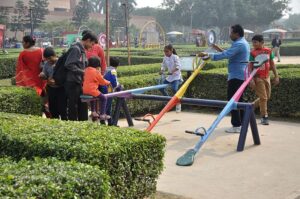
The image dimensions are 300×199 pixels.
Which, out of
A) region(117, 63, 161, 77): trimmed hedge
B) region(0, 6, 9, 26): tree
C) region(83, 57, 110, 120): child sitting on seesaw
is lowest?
region(117, 63, 161, 77): trimmed hedge

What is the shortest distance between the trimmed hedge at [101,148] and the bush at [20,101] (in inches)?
107

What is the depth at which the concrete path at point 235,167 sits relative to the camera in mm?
4820

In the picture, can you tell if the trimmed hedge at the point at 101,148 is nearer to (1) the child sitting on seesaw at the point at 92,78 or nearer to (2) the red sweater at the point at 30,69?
(1) the child sitting on seesaw at the point at 92,78

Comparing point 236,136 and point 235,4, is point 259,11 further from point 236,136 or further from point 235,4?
point 236,136

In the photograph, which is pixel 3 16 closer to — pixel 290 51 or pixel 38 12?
pixel 38 12

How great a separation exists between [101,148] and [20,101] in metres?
3.82

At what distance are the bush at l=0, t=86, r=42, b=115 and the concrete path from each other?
2103 millimetres

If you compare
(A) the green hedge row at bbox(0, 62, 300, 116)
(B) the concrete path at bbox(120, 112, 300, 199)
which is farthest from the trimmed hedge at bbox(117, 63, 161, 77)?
(B) the concrete path at bbox(120, 112, 300, 199)

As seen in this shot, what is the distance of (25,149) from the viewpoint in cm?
391

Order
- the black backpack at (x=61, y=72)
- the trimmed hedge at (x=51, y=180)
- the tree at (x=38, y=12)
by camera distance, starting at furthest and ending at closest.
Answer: the tree at (x=38, y=12) < the black backpack at (x=61, y=72) < the trimmed hedge at (x=51, y=180)

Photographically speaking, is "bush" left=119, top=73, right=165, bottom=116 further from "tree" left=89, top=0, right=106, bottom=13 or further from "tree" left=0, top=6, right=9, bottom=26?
"tree" left=89, top=0, right=106, bottom=13

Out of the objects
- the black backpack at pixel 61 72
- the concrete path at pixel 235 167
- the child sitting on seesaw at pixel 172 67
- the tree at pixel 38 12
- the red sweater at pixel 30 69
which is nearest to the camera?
the concrete path at pixel 235 167

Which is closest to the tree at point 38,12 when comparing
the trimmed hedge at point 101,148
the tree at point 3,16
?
the tree at point 3,16

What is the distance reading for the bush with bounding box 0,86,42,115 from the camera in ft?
23.3
